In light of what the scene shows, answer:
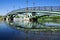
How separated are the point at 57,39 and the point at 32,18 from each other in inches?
2340

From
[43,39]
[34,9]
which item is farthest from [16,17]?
[43,39]

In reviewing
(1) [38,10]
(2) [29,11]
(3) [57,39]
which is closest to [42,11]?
(1) [38,10]

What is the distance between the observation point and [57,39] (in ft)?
51.6

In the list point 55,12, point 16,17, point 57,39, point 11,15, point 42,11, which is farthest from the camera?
point 16,17

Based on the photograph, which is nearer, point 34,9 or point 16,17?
point 34,9

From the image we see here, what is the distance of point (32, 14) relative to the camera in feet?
246

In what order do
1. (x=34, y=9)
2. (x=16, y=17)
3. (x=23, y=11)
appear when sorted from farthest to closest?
(x=16, y=17) → (x=23, y=11) → (x=34, y=9)

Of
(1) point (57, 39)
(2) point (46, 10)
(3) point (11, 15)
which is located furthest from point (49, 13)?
(1) point (57, 39)

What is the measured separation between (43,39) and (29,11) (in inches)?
2306

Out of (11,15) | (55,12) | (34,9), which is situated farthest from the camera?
(11,15)

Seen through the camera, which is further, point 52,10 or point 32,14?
point 32,14

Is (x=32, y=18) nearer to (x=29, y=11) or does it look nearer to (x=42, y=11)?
(x=29, y=11)

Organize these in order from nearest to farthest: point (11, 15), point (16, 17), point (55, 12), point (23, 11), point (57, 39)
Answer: point (57, 39)
point (55, 12)
point (23, 11)
point (11, 15)
point (16, 17)

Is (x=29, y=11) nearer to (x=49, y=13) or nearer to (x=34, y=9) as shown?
(x=34, y=9)
